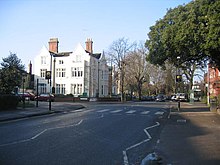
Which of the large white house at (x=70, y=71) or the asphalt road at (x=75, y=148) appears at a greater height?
the large white house at (x=70, y=71)

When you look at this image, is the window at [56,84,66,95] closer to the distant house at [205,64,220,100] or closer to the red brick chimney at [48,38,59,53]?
the red brick chimney at [48,38,59,53]

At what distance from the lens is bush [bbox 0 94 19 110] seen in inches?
915

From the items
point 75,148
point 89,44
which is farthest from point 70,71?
point 75,148

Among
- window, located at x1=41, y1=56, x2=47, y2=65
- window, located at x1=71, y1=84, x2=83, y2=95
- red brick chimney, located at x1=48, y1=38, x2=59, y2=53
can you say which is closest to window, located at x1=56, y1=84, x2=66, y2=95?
window, located at x1=71, y1=84, x2=83, y2=95

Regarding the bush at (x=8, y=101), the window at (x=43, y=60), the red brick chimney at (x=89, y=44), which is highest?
the red brick chimney at (x=89, y=44)

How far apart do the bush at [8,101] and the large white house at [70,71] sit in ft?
123

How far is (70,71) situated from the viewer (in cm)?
6519

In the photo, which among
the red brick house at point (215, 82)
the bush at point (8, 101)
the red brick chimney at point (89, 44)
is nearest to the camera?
the bush at point (8, 101)

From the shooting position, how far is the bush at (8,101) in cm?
2325

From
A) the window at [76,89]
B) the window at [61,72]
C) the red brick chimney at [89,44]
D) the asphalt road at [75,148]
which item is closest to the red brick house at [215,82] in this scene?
the asphalt road at [75,148]

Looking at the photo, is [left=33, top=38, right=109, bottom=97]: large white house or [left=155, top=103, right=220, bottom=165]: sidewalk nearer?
[left=155, top=103, right=220, bottom=165]: sidewalk

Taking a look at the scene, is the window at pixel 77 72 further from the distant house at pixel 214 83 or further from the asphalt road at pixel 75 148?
the asphalt road at pixel 75 148

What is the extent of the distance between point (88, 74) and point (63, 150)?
187 ft

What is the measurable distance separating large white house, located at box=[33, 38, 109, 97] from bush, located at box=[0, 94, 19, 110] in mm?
37451
